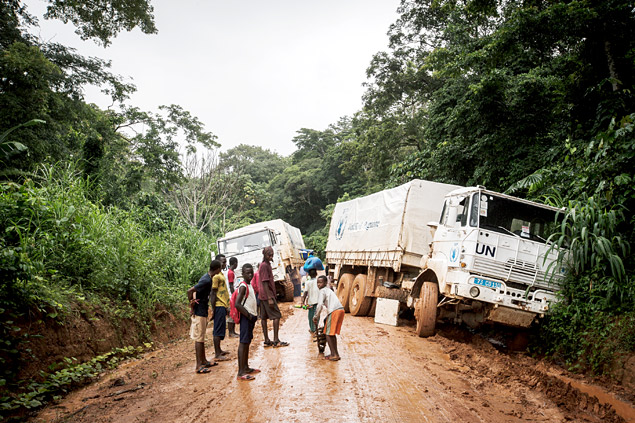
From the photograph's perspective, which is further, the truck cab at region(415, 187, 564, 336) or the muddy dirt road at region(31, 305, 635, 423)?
the truck cab at region(415, 187, 564, 336)

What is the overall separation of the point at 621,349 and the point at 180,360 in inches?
243

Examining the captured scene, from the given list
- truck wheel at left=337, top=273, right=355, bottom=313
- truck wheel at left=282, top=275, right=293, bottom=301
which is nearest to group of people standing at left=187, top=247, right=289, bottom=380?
truck wheel at left=337, top=273, right=355, bottom=313

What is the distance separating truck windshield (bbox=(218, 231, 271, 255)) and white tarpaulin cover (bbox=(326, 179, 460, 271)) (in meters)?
3.34

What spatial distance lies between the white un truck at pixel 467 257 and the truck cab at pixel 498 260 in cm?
1

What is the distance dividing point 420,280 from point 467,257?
71.5 inches

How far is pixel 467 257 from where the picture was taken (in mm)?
6480

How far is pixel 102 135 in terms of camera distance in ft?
47.8

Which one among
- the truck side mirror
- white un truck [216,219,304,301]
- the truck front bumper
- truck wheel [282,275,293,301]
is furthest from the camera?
truck wheel [282,275,293,301]

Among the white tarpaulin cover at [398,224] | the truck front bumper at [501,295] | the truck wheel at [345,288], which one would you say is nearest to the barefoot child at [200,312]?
Answer: the truck front bumper at [501,295]

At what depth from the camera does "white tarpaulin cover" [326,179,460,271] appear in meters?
9.19

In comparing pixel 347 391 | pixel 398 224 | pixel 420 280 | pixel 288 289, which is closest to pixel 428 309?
pixel 420 280

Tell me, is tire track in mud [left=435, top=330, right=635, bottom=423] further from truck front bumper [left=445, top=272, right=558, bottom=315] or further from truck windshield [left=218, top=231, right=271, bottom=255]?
truck windshield [left=218, top=231, right=271, bottom=255]

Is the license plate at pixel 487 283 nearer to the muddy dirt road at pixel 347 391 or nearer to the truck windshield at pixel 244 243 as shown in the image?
the muddy dirt road at pixel 347 391

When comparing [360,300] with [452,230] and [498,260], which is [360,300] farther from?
[498,260]
